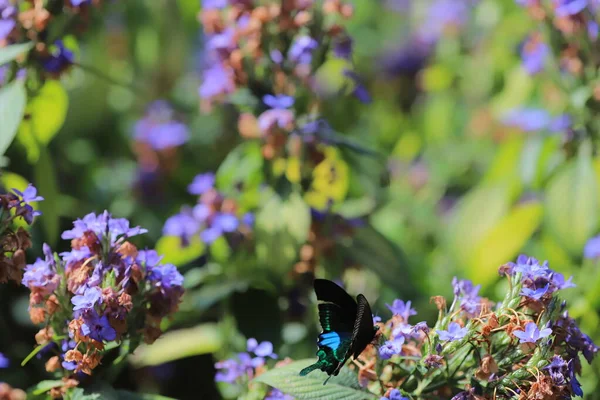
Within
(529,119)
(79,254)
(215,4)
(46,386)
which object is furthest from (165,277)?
(529,119)

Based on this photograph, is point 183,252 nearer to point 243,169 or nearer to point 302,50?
point 243,169

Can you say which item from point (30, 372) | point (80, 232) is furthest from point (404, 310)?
point (30, 372)

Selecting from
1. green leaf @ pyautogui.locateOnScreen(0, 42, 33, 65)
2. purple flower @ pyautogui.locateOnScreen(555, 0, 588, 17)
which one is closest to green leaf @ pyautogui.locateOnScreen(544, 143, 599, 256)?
purple flower @ pyautogui.locateOnScreen(555, 0, 588, 17)

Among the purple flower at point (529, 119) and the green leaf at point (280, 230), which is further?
the purple flower at point (529, 119)

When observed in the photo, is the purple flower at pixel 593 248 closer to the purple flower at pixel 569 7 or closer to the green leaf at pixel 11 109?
the purple flower at pixel 569 7

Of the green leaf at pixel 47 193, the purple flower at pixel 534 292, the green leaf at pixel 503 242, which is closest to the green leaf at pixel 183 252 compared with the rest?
the green leaf at pixel 47 193

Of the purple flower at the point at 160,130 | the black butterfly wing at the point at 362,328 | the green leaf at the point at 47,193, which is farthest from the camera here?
the purple flower at the point at 160,130

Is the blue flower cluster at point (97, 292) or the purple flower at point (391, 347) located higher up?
the blue flower cluster at point (97, 292)
